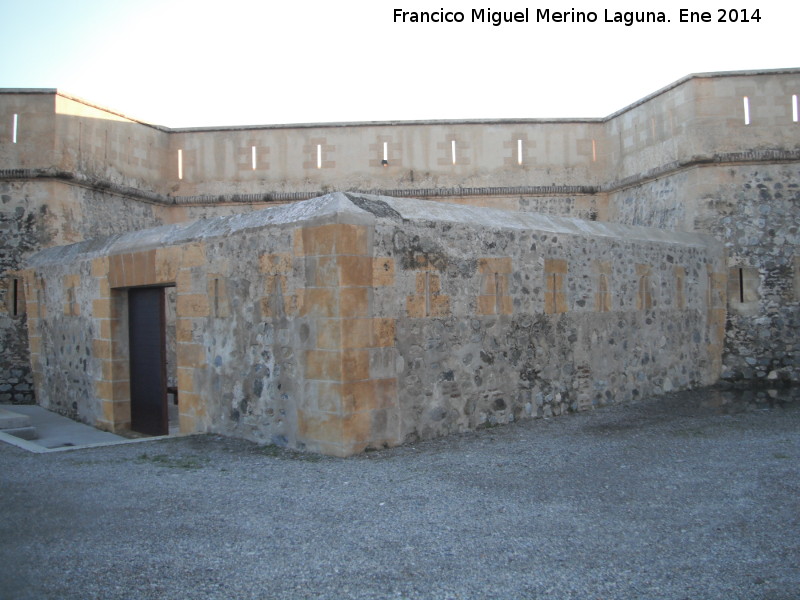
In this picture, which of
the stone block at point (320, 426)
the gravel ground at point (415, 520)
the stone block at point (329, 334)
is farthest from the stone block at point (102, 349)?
the stone block at point (329, 334)

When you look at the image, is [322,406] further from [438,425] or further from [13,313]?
[13,313]

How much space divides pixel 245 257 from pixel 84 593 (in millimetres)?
3847

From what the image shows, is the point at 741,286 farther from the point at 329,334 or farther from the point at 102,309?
the point at 102,309

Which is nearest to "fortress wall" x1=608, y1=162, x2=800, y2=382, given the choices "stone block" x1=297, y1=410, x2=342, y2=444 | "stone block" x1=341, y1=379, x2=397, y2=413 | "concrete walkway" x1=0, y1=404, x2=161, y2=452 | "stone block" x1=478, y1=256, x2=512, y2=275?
"stone block" x1=478, y1=256, x2=512, y2=275

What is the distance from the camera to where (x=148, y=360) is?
8.01 m

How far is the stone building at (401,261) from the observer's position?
6.10 meters

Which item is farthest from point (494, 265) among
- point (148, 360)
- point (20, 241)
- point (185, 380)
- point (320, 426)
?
point (20, 241)

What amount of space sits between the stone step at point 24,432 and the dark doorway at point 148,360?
3.32ft

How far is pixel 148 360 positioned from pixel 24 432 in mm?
1451

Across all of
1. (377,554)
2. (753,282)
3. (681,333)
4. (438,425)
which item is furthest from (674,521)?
(753,282)

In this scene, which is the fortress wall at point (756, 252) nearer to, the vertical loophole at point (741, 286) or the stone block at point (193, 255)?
the vertical loophole at point (741, 286)

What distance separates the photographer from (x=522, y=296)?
7.41 metres

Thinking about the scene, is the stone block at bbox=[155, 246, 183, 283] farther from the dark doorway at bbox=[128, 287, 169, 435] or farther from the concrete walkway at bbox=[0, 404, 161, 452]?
the concrete walkway at bbox=[0, 404, 161, 452]

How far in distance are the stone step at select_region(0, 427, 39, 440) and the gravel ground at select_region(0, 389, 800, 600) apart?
1.31 metres
